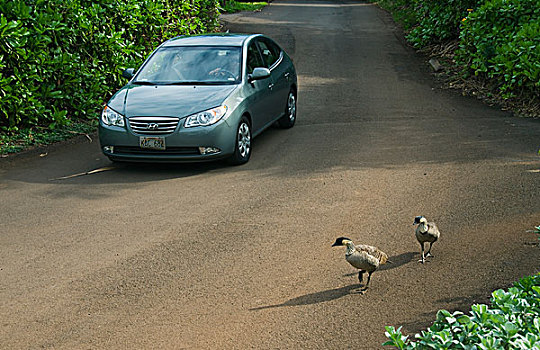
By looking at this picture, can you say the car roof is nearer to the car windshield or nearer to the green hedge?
the car windshield

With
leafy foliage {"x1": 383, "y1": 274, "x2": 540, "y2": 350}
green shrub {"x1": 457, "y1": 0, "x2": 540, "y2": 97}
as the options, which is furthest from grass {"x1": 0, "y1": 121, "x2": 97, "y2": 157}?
leafy foliage {"x1": 383, "y1": 274, "x2": 540, "y2": 350}

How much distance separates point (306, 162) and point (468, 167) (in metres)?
2.26

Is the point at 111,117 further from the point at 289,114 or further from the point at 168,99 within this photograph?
the point at 289,114

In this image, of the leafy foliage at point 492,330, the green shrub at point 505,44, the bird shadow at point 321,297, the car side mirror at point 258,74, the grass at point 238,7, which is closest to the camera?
the leafy foliage at point 492,330

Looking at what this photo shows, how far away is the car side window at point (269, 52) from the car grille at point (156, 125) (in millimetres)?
2727

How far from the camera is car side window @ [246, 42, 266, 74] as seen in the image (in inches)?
422

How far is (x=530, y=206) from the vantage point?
25.2 ft

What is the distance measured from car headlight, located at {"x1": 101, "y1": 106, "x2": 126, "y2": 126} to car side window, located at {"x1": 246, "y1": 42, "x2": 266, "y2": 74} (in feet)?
7.20

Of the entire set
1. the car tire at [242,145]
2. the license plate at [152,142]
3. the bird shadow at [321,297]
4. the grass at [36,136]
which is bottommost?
the grass at [36,136]

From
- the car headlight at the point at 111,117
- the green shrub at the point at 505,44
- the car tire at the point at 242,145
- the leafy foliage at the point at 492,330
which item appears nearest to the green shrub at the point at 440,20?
the green shrub at the point at 505,44

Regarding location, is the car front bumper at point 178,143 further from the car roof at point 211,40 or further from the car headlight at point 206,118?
the car roof at point 211,40

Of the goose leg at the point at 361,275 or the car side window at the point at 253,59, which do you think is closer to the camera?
the goose leg at the point at 361,275

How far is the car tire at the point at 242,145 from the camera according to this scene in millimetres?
9797

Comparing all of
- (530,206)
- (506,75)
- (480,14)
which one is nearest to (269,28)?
(480,14)
